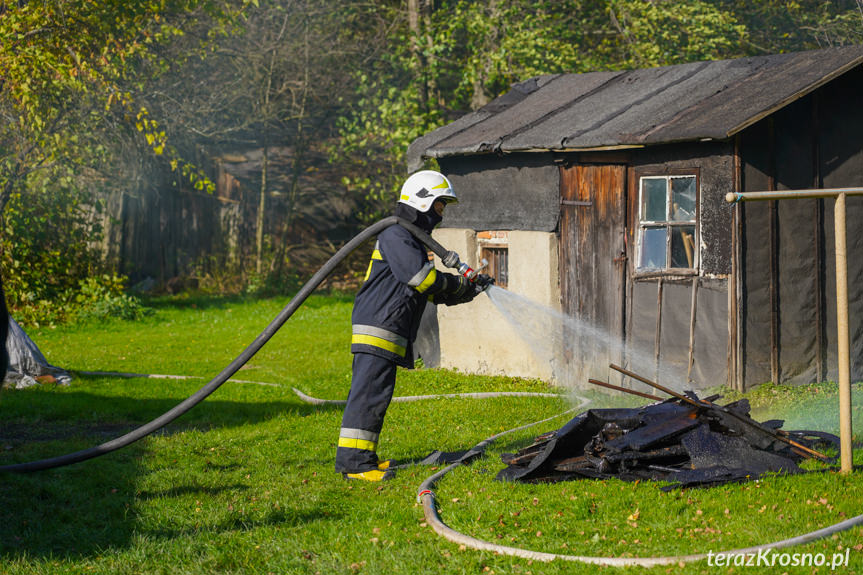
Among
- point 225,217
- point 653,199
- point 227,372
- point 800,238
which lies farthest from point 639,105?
point 225,217

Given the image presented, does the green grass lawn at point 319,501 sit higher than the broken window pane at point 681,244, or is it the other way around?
the broken window pane at point 681,244

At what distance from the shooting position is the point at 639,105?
37.8 feet

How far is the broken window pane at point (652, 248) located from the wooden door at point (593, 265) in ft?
0.73

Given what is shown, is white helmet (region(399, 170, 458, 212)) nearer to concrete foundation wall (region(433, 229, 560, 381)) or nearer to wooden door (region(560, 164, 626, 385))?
wooden door (region(560, 164, 626, 385))

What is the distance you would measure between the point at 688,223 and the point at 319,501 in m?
5.85

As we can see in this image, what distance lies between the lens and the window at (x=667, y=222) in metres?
10.4

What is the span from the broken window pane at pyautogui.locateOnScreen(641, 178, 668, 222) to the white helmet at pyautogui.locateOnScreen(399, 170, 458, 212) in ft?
13.9

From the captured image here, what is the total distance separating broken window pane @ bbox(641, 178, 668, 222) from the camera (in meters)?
10.6

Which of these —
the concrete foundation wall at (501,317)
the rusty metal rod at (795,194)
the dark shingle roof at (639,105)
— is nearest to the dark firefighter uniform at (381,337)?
the rusty metal rod at (795,194)

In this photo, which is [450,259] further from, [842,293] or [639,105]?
[639,105]

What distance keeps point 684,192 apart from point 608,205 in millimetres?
980

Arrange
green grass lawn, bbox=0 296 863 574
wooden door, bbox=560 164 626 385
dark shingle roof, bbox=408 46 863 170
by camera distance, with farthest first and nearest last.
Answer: wooden door, bbox=560 164 626 385 < dark shingle roof, bbox=408 46 863 170 < green grass lawn, bbox=0 296 863 574

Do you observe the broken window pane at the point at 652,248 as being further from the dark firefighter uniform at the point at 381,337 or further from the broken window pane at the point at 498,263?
the dark firefighter uniform at the point at 381,337

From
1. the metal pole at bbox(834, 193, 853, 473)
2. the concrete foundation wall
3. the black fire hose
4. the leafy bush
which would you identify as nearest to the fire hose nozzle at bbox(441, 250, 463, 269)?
the black fire hose
